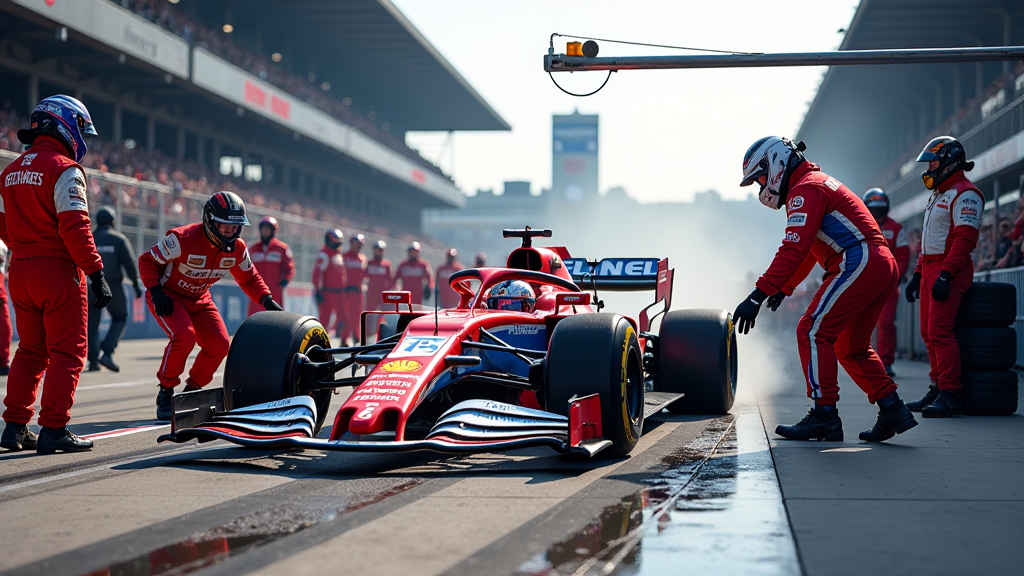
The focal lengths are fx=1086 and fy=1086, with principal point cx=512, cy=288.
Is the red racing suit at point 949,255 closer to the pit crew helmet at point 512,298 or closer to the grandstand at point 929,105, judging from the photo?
the pit crew helmet at point 512,298

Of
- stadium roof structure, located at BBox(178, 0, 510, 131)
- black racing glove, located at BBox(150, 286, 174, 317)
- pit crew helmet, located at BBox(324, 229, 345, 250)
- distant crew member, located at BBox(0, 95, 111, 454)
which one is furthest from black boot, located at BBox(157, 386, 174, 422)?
stadium roof structure, located at BBox(178, 0, 510, 131)

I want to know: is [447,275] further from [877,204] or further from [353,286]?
[877,204]

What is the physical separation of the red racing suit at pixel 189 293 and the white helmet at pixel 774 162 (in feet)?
11.7

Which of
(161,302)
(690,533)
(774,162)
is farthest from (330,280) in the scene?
(690,533)

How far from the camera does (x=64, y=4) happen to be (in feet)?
68.7

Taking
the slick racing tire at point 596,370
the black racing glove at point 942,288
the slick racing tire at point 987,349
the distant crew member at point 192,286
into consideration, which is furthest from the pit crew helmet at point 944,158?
the distant crew member at point 192,286

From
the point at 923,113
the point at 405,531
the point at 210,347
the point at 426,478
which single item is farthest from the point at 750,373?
the point at 923,113

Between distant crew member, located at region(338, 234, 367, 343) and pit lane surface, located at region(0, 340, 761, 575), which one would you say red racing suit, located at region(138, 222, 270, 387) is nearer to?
pit lane surface, located at region(0, 340, 761, 575)

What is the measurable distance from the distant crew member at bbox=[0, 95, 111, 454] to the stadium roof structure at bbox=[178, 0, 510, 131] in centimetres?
2697

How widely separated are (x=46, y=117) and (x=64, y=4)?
16453 millimetres

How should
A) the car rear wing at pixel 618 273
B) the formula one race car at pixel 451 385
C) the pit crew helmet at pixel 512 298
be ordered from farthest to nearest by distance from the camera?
the car rear wing at pixel 618 273
the pit crew helmet at pixel 512 298
the formula one race car at pixel 451 385

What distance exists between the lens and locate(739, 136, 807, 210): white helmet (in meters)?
6.72

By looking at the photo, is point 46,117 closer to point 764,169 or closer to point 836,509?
point 764,169

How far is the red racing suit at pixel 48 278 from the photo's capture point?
19.7 ft
